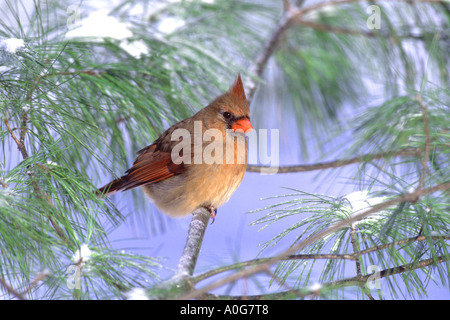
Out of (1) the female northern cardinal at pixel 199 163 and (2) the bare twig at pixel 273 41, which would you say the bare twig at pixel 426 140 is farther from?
(2) the bare twig at pixel 273 41

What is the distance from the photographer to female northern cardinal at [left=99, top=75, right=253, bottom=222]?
5.79 ft

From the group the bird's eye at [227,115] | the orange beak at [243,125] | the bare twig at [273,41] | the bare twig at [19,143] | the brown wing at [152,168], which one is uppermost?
the bare twig at [273,41]

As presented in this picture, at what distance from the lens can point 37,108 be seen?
1.36 m

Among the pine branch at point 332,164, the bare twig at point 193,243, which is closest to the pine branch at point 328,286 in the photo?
the bare twig at point 193,243

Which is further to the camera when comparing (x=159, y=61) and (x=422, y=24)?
(x=422, y=24)

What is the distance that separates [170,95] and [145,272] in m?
0.87

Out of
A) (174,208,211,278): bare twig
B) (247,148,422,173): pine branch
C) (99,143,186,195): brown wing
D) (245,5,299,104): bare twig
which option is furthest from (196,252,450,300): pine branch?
(245,5,299,104): bare twig

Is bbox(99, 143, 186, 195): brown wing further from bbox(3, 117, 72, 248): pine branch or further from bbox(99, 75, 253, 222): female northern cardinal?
bbox(3, 117, 72, 248): pine branch

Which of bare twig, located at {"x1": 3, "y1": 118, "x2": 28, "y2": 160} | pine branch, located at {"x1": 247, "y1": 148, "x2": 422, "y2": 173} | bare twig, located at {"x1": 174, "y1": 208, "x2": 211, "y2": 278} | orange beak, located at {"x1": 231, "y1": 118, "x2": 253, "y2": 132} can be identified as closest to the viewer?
bare twig, located at {"x1": 174, "y1": 208, "x2": 211, "y2": 278}

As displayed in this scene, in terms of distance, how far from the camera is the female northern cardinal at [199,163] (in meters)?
1.76

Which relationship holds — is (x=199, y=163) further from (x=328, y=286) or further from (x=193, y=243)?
(x=328, y=286)

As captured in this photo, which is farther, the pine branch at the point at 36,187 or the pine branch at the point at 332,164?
the pine branch at the point at 332,164
